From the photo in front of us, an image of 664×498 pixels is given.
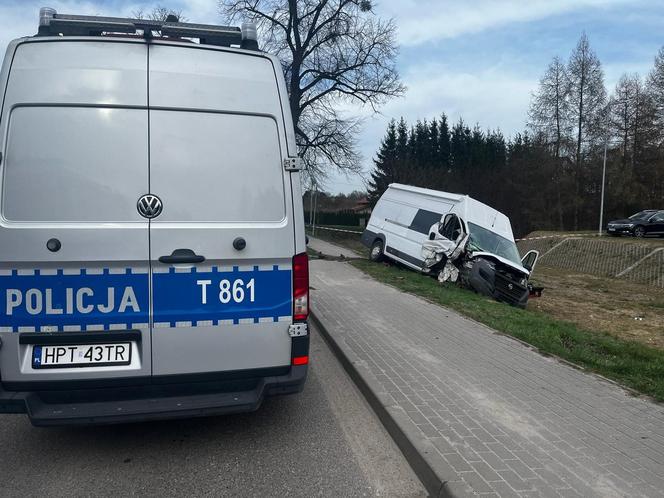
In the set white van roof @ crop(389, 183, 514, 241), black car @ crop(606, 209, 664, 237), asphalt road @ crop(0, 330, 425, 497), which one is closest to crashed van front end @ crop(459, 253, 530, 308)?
white van roof @ crop(389, 183, 514, 241)

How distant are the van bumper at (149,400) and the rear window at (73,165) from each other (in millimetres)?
1129

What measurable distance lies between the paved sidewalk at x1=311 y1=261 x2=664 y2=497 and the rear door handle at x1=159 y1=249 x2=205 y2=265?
6.52 feet

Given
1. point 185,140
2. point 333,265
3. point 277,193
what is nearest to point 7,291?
point 185,140

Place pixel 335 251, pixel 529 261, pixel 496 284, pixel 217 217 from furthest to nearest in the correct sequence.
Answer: pixel 335 251 < pixel 529 261 < pixel 496 284 < pixel 217 217

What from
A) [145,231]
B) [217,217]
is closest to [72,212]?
[145,231]

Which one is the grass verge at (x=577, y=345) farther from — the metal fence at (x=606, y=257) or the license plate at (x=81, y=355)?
the metal fence at (x=606, y=257)

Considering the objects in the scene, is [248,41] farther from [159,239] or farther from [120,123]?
[159,239]

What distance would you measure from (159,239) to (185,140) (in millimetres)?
680

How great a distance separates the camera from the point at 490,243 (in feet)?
48.9

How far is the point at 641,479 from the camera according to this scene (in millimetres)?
3475

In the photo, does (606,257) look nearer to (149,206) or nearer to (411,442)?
(411,442)

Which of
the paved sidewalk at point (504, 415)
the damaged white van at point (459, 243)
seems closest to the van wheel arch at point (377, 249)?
the damaged white van at point (459, 243)

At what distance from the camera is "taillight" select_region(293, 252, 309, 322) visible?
3.94 m

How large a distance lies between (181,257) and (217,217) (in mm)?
353
